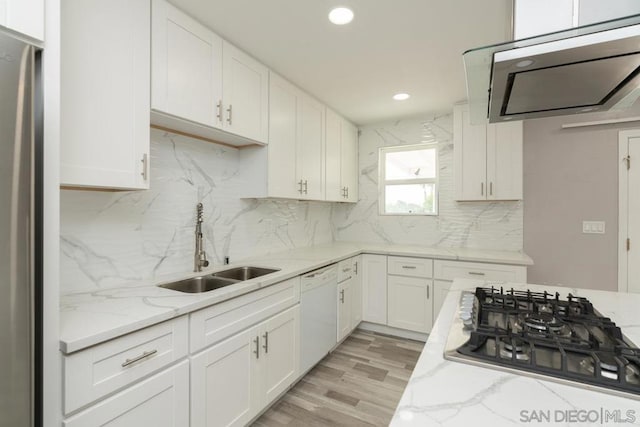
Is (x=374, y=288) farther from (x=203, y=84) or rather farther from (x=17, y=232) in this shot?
(x=17, y=232)

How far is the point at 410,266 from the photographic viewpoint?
3.10m

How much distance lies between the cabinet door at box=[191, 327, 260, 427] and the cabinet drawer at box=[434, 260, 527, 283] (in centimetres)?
195

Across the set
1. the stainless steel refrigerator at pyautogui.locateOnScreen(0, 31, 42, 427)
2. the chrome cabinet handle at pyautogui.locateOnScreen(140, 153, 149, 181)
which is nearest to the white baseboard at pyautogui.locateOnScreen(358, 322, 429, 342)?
the chrome cabinet handle at pyautogui.locateOnScreen(140, 153, 149, 181)

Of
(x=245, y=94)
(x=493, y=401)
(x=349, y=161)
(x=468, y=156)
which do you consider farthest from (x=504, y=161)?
(x=493, y=401)

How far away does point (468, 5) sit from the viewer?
5.41 ft

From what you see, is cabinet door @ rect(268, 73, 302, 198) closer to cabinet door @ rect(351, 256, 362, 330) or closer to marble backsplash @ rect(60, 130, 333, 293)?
marble backsplash @ rect(60, 130, 333, 293)

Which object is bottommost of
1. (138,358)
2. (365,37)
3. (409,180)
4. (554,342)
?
(138,358)

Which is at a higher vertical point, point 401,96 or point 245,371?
point 401,96

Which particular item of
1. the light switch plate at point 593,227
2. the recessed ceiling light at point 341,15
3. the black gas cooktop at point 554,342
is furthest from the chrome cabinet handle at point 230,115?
the light switch plate at point 593,227

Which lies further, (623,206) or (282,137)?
(623,206)

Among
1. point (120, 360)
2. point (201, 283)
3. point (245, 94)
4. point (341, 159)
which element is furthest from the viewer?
point (341, 159)

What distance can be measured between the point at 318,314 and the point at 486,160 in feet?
7.19

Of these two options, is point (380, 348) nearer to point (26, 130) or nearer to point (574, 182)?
point (574, 182)

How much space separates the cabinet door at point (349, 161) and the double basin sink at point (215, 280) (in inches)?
64.1
